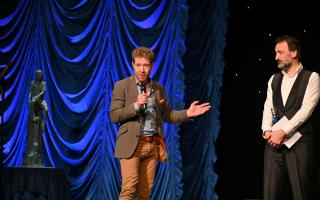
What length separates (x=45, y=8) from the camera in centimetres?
668

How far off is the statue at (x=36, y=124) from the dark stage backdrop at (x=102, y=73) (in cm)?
63

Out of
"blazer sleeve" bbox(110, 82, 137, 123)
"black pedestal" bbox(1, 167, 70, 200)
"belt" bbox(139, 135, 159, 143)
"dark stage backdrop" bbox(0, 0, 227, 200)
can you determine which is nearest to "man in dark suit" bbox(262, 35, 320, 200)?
"belt" bbox(139, 135, 159, 143)

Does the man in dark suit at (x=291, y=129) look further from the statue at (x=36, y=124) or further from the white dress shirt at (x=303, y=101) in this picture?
the statue at (x=36, y=124)

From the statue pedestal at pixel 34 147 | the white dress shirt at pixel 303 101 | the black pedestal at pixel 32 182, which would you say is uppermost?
the white dress shirt at pixel 303 101

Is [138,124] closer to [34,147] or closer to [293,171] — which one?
[293,171]

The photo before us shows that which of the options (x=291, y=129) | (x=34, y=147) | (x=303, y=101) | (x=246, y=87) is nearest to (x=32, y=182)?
(x=34, y=147)

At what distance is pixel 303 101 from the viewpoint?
13.4 ft

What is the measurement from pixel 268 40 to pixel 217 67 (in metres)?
0.64

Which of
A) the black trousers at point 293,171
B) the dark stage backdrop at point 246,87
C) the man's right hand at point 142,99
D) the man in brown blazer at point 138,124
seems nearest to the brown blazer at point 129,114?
the man in brown blazer at point 138,124

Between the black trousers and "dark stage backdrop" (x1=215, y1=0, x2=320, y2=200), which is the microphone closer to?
the black trousers

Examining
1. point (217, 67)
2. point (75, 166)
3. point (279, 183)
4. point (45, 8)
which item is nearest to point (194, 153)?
point (217, 67)

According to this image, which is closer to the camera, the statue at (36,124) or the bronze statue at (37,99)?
the statue at (36,124)

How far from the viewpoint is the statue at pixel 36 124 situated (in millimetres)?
5660

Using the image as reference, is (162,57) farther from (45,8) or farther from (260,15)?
(45,8)
